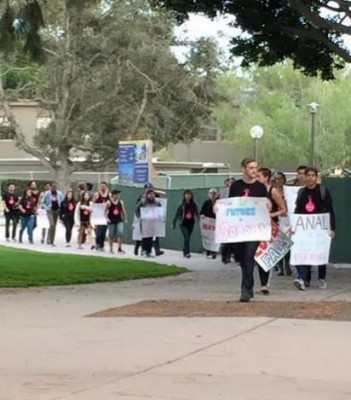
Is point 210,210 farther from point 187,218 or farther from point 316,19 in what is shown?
point 316,19

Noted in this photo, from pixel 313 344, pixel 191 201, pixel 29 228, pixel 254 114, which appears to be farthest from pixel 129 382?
pixel 254 114

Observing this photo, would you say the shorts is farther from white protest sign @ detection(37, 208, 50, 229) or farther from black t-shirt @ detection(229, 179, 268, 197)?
black t-shirt @ detection(229, 179, 268, 197)

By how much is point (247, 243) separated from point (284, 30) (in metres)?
6.02

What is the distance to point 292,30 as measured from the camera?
16.0 metres

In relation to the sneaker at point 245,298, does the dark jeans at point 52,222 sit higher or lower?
higher

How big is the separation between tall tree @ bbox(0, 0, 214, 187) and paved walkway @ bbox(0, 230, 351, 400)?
3139 cm

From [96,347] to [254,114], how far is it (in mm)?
47234

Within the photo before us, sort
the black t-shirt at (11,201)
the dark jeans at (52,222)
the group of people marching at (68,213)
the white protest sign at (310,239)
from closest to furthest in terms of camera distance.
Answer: the white protest sign at (310,239), the group of people marching at (68,213), the dark jeans at (52,222), the black t-shirt at (11,201)

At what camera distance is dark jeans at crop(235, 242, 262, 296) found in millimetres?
11336

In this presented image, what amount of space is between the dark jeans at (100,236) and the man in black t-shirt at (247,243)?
469 inches

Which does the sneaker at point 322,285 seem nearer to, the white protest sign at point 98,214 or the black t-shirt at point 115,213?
the black t-shirt at point 115,213

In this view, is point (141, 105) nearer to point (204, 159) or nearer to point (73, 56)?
point (73, 56)

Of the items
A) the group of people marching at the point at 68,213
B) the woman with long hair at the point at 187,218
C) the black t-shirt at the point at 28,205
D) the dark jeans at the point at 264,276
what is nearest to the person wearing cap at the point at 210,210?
the woman with long hair at the point at 187,218

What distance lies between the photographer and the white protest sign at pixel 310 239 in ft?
44.0
